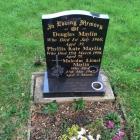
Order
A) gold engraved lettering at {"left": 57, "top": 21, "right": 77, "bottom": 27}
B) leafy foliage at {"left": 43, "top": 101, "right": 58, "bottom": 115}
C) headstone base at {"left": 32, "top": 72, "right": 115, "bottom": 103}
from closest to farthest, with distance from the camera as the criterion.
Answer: gold engraved lettering at {"left": 57, "top": 21, "right": 77, "bottom": 27}
leafy foliage at {"left": 43, "top": 101, "right": 58, "bottom": 115}
headstone base at {"left": 32, "top": 72, "right": 115, "bottom": 103}

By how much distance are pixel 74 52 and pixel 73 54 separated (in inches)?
1.5

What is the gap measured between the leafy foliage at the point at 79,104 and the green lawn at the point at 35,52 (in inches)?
25.5

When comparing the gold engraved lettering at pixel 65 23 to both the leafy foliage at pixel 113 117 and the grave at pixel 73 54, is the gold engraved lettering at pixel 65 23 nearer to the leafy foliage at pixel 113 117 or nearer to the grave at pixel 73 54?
the grave at pixel 73 54

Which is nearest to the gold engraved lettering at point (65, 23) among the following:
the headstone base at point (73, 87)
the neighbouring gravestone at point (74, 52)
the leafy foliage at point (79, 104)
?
the neighbouring gravestone at point (74, 52)

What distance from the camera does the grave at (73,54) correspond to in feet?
15.5

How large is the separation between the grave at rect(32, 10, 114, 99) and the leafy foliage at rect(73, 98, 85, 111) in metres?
0.15

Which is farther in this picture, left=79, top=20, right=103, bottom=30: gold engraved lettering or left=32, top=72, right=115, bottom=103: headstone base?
left=32, top=72, right=115, bottom=103: headstone base

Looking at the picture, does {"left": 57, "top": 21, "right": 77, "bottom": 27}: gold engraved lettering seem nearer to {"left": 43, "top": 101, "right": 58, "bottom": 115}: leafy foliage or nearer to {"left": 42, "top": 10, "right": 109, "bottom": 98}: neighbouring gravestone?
{"left": 42, "top": 10, "right": 109, "bottom": 98}: neighbouring gravestone

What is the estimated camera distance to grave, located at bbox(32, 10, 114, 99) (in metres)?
4.74

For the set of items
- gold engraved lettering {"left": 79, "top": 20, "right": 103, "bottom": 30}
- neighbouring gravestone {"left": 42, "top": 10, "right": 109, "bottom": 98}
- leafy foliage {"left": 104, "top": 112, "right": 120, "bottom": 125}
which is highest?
gold engraved lettering {"left": 79, "top": 20, "right": 103, "bottom": 30}

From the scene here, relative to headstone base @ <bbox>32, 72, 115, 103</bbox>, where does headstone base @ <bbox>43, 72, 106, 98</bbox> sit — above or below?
above

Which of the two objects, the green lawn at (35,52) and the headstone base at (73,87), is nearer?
the green lawn at (35,52)

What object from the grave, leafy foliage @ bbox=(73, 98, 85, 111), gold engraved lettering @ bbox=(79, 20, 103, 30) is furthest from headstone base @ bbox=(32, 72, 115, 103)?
gold engraved lettering @ bbox=(79, 20, 103, 30)

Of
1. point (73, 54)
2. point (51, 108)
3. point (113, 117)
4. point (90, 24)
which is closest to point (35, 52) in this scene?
point (73, 54)
